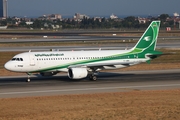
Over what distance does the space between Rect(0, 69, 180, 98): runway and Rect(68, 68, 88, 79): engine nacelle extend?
0.69 meters

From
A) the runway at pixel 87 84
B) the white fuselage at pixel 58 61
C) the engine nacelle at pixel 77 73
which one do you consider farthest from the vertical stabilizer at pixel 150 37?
the engine nacelle at pixel 77 73

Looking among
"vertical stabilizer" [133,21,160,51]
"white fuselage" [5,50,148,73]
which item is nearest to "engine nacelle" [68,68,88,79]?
"white fuselage" [5,50,148,73]

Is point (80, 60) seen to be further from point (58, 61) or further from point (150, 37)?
point (150, 37)

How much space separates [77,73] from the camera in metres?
45.5

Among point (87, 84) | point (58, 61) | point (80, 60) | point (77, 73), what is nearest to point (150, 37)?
point (80, 60)

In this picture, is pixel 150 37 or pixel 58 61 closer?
pixel 58 61

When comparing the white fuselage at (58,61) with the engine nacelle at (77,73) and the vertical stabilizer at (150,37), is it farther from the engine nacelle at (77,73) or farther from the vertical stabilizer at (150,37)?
the vertical stabilizer at (150,37)

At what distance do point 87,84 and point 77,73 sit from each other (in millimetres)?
1905

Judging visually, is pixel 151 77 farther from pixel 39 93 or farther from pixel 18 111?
pixel 18 111

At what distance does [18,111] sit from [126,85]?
15.7 meters

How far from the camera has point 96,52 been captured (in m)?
49.0

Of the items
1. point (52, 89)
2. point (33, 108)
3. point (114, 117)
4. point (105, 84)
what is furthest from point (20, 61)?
point (114, 117)

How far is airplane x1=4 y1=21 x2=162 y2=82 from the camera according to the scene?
45.8 meters

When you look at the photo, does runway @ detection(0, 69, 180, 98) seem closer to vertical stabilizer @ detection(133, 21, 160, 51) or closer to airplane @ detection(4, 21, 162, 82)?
airplane @ detection(4, 21, 162, 82)
